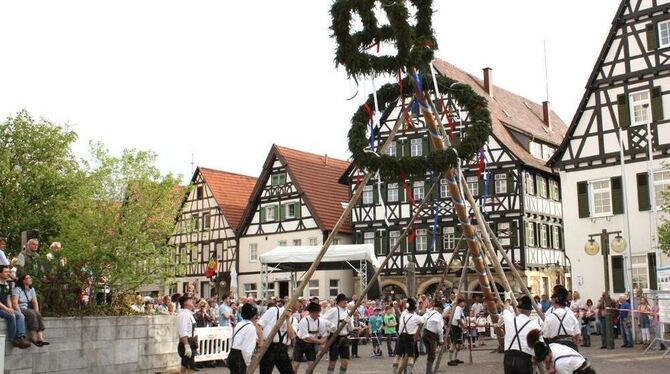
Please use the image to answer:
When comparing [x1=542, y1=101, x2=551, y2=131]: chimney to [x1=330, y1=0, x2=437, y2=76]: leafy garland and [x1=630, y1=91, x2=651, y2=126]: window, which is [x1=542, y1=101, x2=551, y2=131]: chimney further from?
[x1=330, y1=0, x2=437, y2=76]: leafy garland

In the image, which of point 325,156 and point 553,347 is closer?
point 553,347

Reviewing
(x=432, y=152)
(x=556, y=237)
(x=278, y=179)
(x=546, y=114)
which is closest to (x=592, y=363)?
(x=432, y=152)

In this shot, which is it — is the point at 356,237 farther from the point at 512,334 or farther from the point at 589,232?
the point at 512,334

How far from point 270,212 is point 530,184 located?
51.8ft

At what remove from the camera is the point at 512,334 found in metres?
11.1

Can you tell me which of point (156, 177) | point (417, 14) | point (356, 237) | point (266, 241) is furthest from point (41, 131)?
point (417, 14)

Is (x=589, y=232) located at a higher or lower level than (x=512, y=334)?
higher

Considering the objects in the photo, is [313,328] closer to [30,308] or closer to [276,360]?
[276,360]

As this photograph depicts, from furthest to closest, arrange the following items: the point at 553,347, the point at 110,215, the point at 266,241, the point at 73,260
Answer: the point at 266,241 → the point at 110,215 → the point at 73,260 → the point at 553,347

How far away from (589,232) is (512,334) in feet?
74.6

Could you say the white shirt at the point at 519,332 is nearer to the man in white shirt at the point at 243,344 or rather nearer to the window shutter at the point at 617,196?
the man in white shirt at the point at 243,344

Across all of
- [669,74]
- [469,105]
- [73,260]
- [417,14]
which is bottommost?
[73,260]

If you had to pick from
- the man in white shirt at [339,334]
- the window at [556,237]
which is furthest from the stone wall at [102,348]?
the window at [556,237]

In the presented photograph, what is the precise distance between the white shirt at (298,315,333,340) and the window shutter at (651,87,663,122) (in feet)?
66.6
